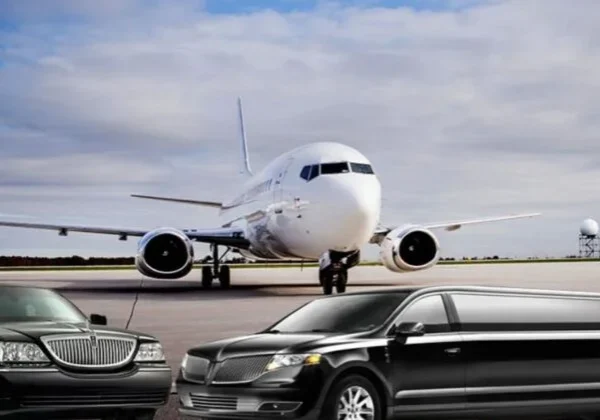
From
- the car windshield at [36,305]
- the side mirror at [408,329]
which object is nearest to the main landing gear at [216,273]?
the car windshield at [36,305]

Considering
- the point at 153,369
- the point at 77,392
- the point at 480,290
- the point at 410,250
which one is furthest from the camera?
the point at 410,250

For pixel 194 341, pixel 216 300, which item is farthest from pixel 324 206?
pixel 194 341

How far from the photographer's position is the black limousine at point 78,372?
366 inches

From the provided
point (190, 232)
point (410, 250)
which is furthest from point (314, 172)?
point (190, 232)

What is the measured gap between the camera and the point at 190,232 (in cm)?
4156

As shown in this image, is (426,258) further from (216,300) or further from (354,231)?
(216,300)

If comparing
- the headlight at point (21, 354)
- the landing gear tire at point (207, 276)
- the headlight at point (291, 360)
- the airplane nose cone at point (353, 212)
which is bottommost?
the headlight at point (291, 360)

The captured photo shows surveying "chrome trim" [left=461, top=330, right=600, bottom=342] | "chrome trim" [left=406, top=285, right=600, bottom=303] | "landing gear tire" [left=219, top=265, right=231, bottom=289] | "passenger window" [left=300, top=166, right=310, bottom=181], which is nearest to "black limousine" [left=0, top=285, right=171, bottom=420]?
"chrome trim" [left=406, top=285, right=600, bottom=303]

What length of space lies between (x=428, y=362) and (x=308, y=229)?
2174 centimetres

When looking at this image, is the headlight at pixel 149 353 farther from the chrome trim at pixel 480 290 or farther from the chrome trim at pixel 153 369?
the chrome trim at pixel 480 290

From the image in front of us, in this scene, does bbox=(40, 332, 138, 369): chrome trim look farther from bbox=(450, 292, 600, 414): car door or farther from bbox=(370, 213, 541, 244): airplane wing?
bbox=(370, 213, 541, 244): airplane wing

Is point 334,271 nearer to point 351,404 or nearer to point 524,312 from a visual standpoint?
point 524,312

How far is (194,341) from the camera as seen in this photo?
1791 cm

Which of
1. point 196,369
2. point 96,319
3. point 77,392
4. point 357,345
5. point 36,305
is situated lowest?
point 77,392
